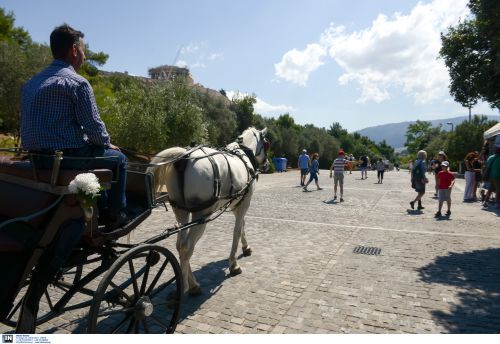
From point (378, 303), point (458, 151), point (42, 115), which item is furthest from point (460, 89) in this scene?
point (458, 151)

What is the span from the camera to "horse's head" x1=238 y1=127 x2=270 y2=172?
21.4ft

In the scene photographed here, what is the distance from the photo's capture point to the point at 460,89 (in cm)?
768

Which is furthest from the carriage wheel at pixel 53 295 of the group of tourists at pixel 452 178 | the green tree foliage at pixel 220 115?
the green tree foliage at pixel 220 115

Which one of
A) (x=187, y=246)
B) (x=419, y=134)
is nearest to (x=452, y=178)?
(x=187, y=246)

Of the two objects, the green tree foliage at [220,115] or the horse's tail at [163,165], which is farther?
the green tree foliage at [220,115]

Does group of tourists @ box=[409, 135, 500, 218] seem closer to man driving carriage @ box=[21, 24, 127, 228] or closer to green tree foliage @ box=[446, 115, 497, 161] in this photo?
man driving carriage @ box=[21, 24, 127, 228]

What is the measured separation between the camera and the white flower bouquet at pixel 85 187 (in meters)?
2.54

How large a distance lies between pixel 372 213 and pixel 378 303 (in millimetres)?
7148

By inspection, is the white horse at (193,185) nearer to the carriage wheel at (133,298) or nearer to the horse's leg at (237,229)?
the horse's leg at (237,229)

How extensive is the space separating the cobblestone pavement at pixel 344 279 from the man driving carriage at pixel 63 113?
201 centimetres

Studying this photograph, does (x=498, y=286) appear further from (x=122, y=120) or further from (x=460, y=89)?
(x=122, y=120)

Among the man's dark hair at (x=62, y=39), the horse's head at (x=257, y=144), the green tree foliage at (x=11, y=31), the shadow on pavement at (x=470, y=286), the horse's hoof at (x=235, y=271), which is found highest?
the green tree foliage at (x=11, y=31)

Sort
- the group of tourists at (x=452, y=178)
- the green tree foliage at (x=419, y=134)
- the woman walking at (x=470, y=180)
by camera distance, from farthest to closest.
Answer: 1. the green tree foliage at (x=419, y=134)
2. the woman walking at (x=470, y=180)
3. the group of tourists at (x=452, y=178)

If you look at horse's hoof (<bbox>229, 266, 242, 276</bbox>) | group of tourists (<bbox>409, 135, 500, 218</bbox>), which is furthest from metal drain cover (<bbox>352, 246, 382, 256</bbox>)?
group of tourists (<bbox>409, 135, 500, 218</bbox>)
